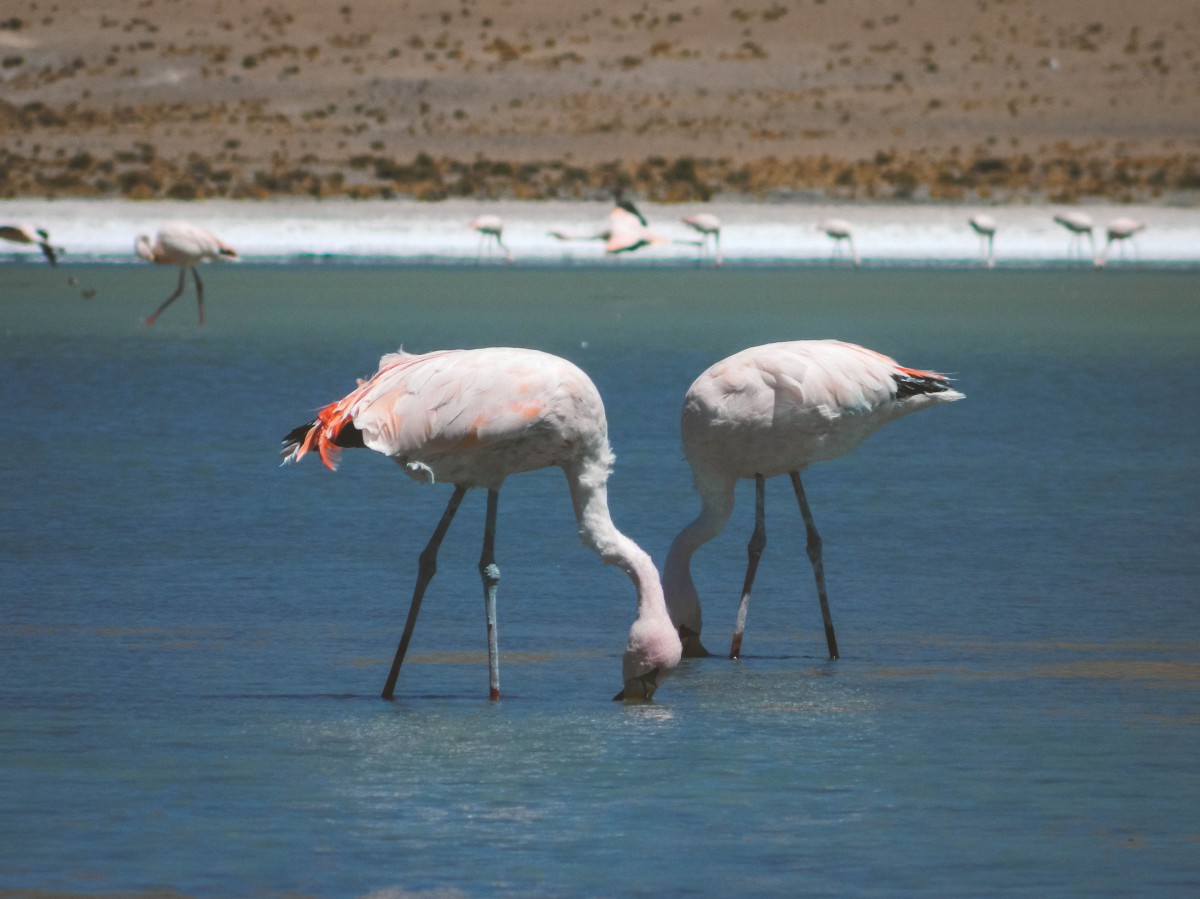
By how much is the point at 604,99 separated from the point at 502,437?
214 feet

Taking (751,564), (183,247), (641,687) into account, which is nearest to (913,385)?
(751,564)

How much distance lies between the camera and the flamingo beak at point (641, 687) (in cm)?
637

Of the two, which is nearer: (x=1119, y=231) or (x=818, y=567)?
(x=818, y=567)

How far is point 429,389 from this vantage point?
6.57 metres

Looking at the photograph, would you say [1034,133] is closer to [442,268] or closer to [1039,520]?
[442,268]

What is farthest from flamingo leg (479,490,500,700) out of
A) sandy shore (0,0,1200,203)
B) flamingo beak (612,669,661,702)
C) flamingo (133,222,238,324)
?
sandy shore (0,0,1200,203)

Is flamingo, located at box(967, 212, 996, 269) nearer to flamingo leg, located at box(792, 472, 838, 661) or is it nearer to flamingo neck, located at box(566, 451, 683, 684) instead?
flamingo leg, located at box(792, 472, 838, 661)

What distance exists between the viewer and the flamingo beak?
6.37m

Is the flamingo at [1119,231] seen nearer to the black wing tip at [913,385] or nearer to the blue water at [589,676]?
the blue water at [589,676]

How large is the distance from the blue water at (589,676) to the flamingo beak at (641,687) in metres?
0.05

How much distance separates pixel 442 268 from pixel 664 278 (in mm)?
4186

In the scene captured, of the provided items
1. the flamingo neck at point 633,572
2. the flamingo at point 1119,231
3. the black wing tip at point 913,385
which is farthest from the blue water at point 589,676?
the flamingo at point 1119,231

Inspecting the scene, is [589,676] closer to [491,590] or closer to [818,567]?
[491,590]

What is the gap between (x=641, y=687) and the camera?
21.0ft
